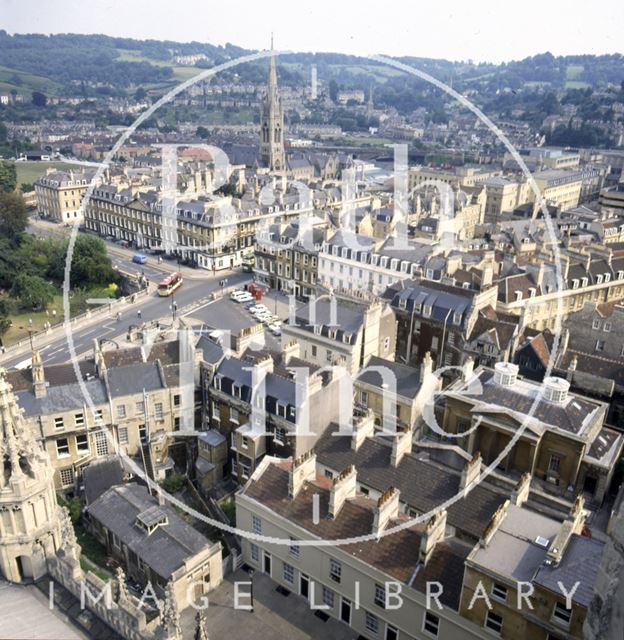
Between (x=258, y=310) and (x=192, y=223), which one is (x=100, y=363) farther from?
(x=192, y=223)

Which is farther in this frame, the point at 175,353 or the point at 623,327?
the point at 623,327

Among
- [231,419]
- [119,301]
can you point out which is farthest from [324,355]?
[119,301]

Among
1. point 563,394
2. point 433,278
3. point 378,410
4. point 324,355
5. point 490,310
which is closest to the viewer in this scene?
point 563,394

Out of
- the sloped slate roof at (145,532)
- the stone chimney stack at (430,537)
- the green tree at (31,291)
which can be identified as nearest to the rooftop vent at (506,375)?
the stone chimney stack at (430,537)

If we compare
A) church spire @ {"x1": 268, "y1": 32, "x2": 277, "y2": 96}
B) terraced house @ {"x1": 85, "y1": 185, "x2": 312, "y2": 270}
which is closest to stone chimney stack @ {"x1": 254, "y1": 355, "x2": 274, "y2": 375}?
terraced house @ {"x1": 85, "y1": 185, "x2": 312, "y2": 270}

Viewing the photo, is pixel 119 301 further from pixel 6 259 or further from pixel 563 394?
pixel 563 394

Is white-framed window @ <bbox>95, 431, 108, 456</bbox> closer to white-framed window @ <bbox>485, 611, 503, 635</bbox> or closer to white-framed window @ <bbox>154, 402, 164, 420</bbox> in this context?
white-framed window @ <bbox>154, 402, 164, 420</bbox>
